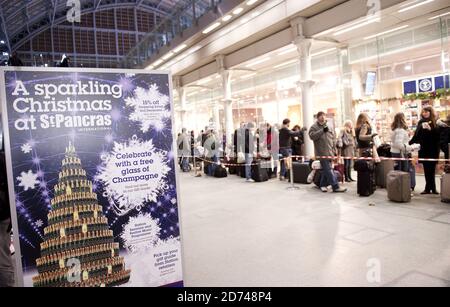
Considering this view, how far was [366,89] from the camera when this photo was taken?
11.2m

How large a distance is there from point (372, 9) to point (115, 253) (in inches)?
306

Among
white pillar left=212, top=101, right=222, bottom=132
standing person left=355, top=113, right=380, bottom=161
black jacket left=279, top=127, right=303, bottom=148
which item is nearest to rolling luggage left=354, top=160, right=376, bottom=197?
standing person left=355, top=113, right=380, bottom=161

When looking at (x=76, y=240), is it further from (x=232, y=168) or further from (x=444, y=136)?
(x=232, y=168)

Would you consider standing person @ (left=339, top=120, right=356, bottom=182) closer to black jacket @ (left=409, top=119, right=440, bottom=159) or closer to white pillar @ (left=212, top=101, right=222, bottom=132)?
black jacket @ (left=409, top=119, right=440, bottom=159)

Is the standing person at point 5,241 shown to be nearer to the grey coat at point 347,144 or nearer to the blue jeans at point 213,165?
the grey coat at point 347,144

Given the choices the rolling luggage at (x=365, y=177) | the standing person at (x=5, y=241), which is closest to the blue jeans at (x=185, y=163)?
the rolling luggage at (x=365, y=177)

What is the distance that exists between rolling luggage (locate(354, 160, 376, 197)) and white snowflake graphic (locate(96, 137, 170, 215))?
5.24m

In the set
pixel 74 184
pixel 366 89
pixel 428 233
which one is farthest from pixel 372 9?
pixel 74 184

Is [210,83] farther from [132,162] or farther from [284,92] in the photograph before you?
[132,162]

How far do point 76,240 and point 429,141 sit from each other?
6603 millimetres

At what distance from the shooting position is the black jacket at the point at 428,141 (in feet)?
21.9

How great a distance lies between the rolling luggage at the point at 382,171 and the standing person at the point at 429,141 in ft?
2.39

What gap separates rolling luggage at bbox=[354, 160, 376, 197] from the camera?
22.7 ft

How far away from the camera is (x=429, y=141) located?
22.0 ft
